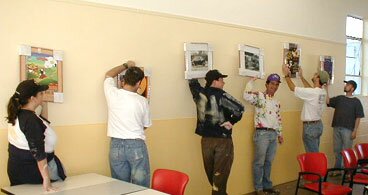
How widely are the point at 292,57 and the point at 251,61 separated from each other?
1.03 metres

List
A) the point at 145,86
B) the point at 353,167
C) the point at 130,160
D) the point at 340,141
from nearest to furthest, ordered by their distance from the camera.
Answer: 1. the point at 130,160
2. the point at 145,86
3. the point at 353,167
4. the point at 340,141

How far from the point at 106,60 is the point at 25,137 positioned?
1.16 m

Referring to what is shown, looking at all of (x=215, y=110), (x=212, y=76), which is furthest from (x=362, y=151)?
(x=212, y=76)

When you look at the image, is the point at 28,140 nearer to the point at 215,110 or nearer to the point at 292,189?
the point at 215,110

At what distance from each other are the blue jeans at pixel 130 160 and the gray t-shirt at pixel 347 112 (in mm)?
3762

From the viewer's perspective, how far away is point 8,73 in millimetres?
3055

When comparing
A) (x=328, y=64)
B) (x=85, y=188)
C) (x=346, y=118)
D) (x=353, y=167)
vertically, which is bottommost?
(x=353, y=167)

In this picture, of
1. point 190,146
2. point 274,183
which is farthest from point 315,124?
point 190,146

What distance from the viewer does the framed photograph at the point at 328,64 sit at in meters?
6.20

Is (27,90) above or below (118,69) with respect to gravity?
below

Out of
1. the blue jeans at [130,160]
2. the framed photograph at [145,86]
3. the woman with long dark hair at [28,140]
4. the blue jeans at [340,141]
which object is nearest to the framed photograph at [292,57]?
the blue jeans at [340,141]

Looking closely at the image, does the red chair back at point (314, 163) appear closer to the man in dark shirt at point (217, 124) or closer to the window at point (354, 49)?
the man in dark shirt at point (217, 124)

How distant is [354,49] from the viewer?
23.7ft

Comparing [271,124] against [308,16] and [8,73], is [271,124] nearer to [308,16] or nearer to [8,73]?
[308,16]
